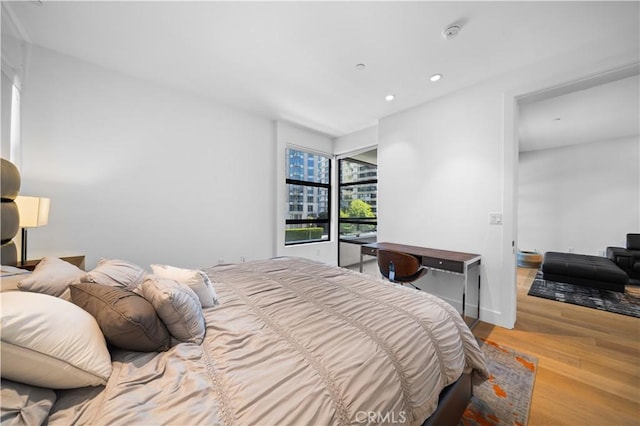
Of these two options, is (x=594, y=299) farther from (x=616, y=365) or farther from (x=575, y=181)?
(x=575, y=181)

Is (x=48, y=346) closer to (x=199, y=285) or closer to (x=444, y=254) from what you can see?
(x=199, y=285)

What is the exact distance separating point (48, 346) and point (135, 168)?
2.58m

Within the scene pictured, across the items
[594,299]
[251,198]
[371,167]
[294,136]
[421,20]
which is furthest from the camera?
[371,167]

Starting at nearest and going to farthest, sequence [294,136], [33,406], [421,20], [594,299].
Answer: [33,406] < [421,20] < [594,299] < [294,136]

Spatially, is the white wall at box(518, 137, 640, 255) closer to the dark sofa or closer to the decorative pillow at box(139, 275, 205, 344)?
the dark sofa

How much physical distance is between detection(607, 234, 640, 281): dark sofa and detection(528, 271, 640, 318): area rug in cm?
25

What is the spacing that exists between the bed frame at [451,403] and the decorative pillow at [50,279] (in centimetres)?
177

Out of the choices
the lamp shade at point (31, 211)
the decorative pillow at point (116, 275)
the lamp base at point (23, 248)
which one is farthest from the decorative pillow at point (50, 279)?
the lamp base at point (23, 248)

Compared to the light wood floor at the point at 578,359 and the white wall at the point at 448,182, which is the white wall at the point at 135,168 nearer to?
the white wall at the point at 448,182

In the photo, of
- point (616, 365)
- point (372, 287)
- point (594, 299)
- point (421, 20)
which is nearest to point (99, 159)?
point (372, 287)

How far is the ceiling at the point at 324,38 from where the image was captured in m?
1.73

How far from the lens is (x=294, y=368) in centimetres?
84

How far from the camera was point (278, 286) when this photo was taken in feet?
5.36

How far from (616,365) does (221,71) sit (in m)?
4.48
